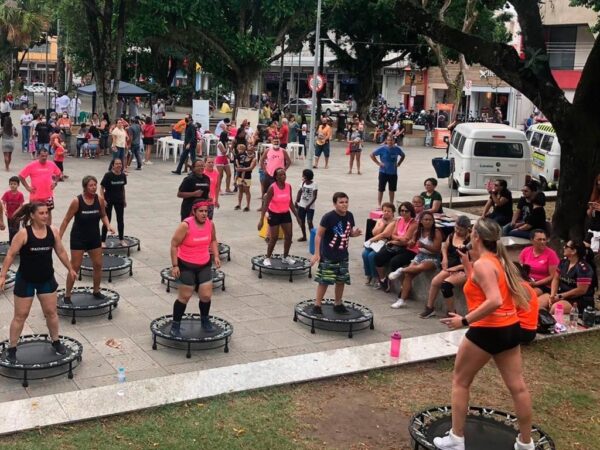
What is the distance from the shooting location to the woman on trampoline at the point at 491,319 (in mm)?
5426

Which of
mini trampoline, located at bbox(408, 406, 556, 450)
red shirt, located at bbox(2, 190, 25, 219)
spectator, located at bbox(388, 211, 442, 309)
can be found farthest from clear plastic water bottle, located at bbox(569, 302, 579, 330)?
red shirt, located at bbox(2, 190, 25, 219)

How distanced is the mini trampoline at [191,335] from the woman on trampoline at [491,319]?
3532 mm

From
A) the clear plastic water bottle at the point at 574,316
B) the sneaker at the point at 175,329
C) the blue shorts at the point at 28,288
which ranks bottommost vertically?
the sneaker at the point at 175,329

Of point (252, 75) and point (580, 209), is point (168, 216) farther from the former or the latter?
point (252, 75)

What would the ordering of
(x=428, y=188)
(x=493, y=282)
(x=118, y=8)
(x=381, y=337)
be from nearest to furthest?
(x=493, y=282) < (x=381, y=337) < (x=428, y=188) < (x=118, y=8)

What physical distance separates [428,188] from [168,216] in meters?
6.40

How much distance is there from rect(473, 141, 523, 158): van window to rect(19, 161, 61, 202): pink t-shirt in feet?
37.4

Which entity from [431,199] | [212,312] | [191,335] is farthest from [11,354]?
[431,199]

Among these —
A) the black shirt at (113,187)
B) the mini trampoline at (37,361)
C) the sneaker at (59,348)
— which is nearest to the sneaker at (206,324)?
the mini trampoline at (37,361)

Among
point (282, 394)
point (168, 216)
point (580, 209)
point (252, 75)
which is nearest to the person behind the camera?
point (282, 394)

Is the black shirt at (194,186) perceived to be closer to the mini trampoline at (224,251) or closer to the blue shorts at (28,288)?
the mini trampoline at (224,251)

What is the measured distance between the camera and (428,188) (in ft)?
42.6

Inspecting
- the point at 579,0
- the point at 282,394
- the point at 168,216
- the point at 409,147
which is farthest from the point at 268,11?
the point at 282,394

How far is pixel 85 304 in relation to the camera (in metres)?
9.65
